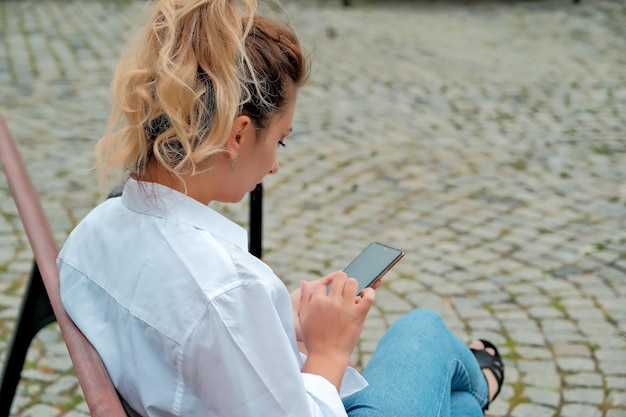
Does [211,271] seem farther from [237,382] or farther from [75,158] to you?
[75,158]

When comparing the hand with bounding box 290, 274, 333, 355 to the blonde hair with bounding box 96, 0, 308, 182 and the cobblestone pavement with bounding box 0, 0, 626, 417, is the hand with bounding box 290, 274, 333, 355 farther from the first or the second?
the cobblestone pavement with bounding box 0, 0, 626, 417

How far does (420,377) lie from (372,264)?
0.32 meters

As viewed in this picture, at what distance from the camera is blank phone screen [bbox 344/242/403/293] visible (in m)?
2.04

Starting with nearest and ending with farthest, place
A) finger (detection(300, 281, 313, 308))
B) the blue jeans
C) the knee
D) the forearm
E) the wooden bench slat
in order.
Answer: the wooden bench slat, the forearm, finger (detection(300, 281, 313, 308)), the blue jeans, the knee

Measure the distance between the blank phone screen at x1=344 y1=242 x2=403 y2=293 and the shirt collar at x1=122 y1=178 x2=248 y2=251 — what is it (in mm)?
523

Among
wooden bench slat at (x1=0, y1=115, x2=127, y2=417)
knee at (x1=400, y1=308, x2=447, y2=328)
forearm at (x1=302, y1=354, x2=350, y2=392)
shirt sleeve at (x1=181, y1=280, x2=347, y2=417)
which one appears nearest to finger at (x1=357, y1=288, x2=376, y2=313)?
forearm at (x1=302, y1=354, x2=350, y2=392)

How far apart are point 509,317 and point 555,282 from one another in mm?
461

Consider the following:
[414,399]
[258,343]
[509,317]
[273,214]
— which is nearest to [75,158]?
[273,214]

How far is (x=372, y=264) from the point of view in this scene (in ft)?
6.93

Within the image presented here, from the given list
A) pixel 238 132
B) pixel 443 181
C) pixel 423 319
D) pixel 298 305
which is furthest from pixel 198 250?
pixel 443 181

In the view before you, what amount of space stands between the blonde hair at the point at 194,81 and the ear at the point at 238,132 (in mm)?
15

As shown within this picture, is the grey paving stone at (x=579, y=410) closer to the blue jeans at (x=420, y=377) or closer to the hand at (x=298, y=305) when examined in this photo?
the blue jeans at (x=420, y=377)

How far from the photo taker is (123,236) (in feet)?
5.23

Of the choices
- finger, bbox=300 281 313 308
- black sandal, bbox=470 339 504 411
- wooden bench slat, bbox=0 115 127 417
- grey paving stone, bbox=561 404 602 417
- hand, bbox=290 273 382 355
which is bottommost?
grey paving stone, bbox=561 404 602 417
